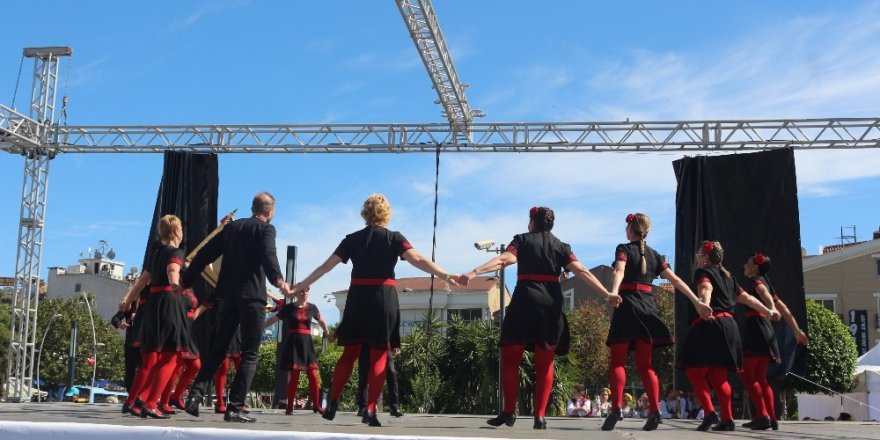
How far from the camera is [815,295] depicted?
38.0 meters

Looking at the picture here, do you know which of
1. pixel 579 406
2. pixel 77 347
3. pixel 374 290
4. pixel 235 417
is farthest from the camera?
pixel 77 347

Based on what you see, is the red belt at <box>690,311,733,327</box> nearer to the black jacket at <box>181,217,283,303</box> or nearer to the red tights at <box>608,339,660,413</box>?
the red tights at <box>608,339,660,413</box>

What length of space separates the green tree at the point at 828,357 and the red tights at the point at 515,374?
15.0 metres

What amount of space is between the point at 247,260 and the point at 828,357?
1817 centimetres

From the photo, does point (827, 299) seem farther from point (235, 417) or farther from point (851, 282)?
point (235, 417)

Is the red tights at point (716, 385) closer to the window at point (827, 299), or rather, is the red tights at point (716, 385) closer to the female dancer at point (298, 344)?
the female dancer at point (298, 344)

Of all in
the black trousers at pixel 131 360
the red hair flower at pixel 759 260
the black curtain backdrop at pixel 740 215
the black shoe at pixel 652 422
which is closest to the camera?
the black shoe at pixel 652 422

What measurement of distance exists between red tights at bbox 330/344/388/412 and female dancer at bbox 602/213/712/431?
1789mm

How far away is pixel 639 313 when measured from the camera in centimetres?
707

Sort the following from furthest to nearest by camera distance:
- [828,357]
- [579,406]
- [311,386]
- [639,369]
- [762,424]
→ [828,357] → [579,406] → [311,386] → [762,424] → [639,369]

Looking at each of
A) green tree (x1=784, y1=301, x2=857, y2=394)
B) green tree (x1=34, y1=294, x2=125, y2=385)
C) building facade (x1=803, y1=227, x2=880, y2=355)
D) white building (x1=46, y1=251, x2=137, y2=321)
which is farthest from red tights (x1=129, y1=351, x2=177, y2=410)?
white building (x1=46, y1=251, x2=137, y2=321)

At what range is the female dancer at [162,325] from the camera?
6.92 meters

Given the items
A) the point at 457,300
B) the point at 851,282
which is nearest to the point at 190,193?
the point at 851,282

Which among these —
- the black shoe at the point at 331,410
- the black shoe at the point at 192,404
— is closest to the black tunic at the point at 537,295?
the black shoe at the point at 331,410
